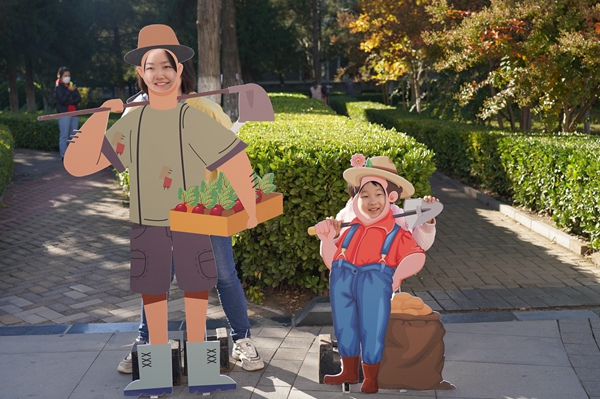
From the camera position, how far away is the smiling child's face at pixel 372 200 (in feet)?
12.4

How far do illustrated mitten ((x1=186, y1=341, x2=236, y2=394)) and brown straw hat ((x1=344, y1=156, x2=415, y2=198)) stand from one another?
49.9 inches

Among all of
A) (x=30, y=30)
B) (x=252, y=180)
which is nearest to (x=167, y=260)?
(x=252, y=180)

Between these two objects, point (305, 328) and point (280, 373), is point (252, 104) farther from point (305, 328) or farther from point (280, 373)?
point (305, 328)

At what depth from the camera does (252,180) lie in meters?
3.79

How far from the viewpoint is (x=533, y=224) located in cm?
830

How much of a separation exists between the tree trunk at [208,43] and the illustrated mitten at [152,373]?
7800mm

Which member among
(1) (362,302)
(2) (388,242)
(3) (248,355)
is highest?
(2) (388,242)

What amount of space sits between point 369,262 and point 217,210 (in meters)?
0.94

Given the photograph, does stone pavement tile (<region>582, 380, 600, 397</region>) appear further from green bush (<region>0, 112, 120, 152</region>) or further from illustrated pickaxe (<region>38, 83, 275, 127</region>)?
green bush (<region>0, 112, 120, 152</region>)

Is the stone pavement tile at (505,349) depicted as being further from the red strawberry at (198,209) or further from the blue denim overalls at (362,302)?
the red strawberry at (198,209)

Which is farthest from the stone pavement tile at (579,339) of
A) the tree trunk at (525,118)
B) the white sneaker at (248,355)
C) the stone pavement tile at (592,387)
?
the tree trunk at (525,118)

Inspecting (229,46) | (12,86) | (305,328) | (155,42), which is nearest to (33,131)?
(229,46)

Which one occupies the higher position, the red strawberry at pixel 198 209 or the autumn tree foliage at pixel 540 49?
the autumn tree foliage at pixel 540 49

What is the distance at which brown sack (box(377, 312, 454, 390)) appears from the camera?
3826mm
